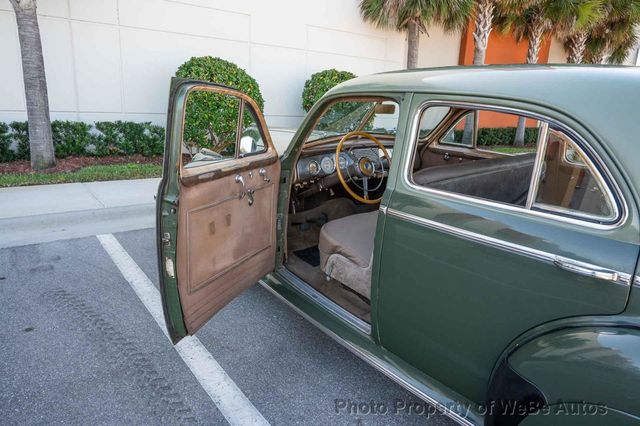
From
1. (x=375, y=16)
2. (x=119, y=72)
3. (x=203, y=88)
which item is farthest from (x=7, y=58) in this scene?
(x=375, y=16)

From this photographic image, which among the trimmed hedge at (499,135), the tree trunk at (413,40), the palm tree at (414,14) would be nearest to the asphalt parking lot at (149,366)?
the palm tree at (414,14)

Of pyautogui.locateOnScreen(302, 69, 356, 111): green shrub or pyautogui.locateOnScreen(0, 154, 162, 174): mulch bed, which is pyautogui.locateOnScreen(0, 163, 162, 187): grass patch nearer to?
pyautogui.locateOnScreen(0, 154, 162, 174): mulch bed

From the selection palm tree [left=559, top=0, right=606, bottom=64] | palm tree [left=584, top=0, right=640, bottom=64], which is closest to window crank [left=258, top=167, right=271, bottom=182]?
palm tree [left=559, top=0, right=606, bottom=64]

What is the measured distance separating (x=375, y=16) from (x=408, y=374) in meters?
11.0

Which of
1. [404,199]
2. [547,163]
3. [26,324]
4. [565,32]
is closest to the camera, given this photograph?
[547,163]

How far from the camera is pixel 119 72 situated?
8547 millimetres

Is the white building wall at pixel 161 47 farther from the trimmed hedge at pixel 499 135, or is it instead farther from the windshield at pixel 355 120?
the windshield at pixel 355 120

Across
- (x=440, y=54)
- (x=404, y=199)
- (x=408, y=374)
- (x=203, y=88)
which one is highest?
(x=440, y=54)

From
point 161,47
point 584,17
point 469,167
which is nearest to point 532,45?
point 584,17

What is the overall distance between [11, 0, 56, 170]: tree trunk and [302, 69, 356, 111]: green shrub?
5.60m

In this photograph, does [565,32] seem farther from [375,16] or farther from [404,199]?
[404,199]

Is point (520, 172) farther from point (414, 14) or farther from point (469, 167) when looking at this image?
point (414, 14)

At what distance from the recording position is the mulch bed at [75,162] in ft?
23.0

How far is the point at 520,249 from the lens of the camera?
5.35ft
